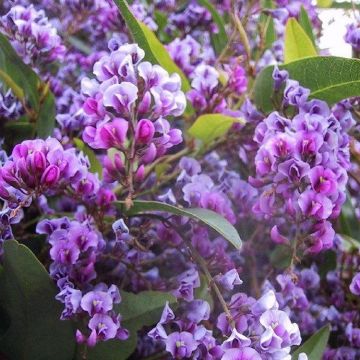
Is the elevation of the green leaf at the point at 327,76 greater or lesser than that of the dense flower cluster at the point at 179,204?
greater

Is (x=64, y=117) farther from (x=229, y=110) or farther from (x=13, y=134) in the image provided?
(x=229, y=110)

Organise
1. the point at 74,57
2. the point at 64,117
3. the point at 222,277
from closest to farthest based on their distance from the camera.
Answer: the point at 222,277, the point at 64,117, the point at 74,57

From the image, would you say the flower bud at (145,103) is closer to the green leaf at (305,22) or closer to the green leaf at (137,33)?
the green leaf at (137,33)

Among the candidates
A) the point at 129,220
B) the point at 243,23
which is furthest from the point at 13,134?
the point at 243,23

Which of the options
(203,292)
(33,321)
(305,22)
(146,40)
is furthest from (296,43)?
(33,321)

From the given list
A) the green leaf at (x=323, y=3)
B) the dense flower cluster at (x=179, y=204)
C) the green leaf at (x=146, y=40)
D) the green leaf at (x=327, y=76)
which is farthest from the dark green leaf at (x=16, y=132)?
the green leaf at (x=323, y=3)

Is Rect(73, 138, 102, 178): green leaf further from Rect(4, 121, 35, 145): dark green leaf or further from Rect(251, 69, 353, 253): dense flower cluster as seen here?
Rect(251, 69, 353, 253): dense flower cluster
